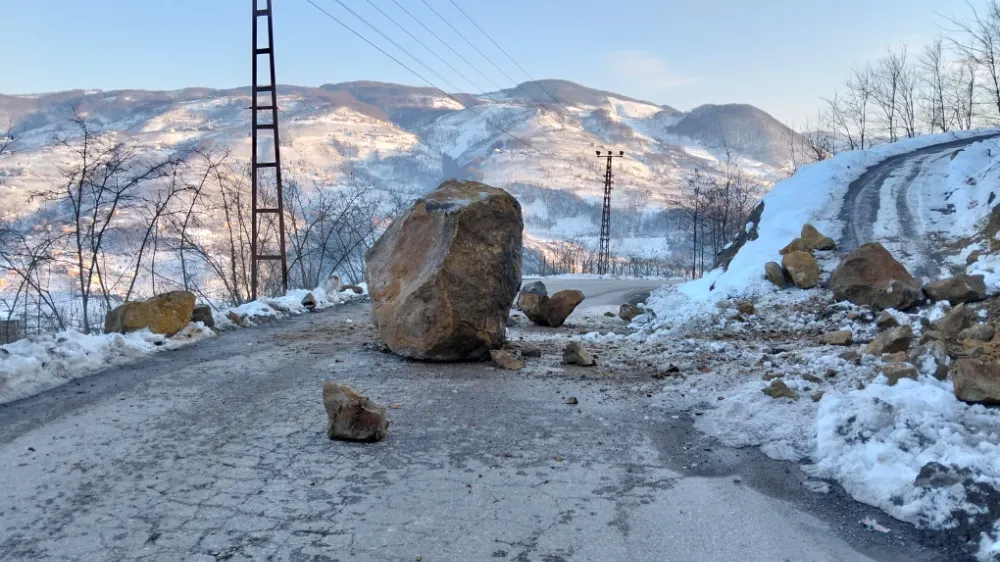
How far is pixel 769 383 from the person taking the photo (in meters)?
6.12

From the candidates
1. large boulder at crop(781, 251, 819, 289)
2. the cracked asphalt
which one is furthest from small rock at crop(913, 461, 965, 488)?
large boulder at crop(781, 251, 819, 289)

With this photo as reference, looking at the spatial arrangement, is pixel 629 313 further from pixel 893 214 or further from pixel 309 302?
pixel 893 214

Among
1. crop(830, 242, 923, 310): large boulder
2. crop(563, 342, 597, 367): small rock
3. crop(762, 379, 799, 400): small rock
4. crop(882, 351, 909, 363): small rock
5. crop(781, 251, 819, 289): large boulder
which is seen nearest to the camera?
crop(762, 379, 799, 400): small rock

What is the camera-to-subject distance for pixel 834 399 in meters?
5.05

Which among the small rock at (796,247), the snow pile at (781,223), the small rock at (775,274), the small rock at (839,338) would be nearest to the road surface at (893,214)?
the snow pile at (781,223)

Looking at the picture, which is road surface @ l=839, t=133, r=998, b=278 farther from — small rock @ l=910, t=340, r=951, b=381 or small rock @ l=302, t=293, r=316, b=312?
small rock @ l=302, t=293, r=316, b=312

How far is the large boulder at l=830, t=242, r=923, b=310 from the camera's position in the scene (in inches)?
347

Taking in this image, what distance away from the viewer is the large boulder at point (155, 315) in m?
8.60

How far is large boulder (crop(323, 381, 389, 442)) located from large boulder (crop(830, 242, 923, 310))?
23.7 ft

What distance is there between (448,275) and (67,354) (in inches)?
162

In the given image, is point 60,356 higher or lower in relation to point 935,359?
lower

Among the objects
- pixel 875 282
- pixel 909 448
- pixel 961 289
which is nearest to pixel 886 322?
pixel 961 289

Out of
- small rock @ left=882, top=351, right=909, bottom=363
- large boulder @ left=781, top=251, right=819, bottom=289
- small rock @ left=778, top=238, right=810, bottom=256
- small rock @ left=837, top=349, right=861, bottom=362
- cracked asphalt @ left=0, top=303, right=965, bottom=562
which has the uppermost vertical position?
small rock @ left=778, top=238, right=810, bottom=256

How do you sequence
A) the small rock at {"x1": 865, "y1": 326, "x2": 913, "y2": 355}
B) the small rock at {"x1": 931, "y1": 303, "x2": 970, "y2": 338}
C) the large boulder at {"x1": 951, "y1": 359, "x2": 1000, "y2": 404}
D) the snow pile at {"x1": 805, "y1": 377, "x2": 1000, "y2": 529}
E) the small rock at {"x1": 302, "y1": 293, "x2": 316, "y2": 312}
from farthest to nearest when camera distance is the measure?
the small rock at {"x1": 302, "y1": 293, "x2": 316, "y2": 312} → the small rock at {"x1": 931, "y1": 303, "x2": 970, "y2": 338} → the small rock at {"x1": 865, "y1": 326, "x2": 913, "y2": 355} → the large boulder at {"x1": 951, "y1": 359, "x2": 1000, "y2": 404} → the snow pile at {"x1": 805, "y1": 377, "x2": 1000, "y2": 529}
